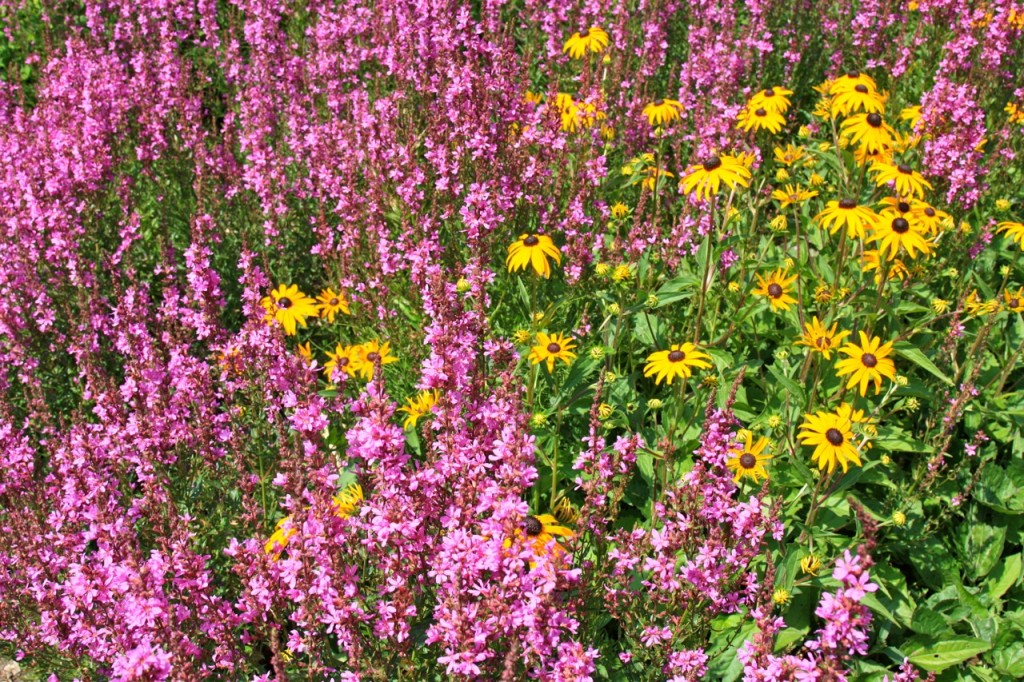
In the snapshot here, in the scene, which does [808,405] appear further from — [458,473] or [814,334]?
[458,473]

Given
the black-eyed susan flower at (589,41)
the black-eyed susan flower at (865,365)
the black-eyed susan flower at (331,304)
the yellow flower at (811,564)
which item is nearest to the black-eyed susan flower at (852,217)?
the black-eyed susan flower at (865,365)

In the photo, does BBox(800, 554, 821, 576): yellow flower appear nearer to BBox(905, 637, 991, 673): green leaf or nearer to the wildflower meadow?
the wildflower meadow

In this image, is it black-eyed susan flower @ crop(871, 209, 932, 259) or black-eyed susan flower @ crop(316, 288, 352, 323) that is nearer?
black-eyed susan flower @ crop(871, 209, 932, 259)

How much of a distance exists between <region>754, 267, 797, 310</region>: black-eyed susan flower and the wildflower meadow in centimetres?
3

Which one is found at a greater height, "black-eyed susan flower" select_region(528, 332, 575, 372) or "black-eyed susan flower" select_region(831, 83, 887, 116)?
Answer: "black-eyed susan flower" select_region(831, 83, 887, 116)

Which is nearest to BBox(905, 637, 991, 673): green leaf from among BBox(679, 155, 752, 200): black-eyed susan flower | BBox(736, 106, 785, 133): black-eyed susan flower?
BBox(679, 155, 752, 200): black-eyed susan flower

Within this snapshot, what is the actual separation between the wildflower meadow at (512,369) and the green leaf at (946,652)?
0.07ft

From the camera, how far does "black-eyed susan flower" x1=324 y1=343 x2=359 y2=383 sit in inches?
145

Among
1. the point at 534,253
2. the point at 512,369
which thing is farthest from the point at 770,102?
the point at 512,369

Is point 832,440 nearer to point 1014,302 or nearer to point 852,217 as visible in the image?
point 852,217

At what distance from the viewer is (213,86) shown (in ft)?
26.9

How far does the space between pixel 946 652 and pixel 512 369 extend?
2155 millimetres

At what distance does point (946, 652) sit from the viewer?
137 inches

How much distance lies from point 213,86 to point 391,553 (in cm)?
671
